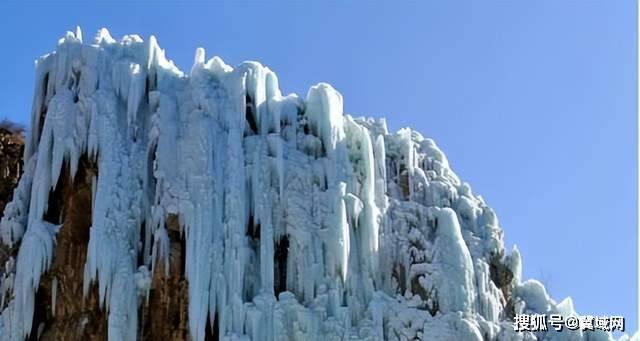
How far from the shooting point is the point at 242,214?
831 inches

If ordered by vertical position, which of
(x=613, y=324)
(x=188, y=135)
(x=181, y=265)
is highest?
(x=188, y=135)

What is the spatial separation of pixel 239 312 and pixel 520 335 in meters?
6.43

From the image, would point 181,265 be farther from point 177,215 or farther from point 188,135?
point 188,135

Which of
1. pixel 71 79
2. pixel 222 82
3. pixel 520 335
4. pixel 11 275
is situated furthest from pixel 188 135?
pixel 520 335

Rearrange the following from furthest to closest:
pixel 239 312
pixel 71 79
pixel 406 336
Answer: pixel 71 79
pixel 406 336
pixel 239 312

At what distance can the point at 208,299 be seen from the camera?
66.2 ft

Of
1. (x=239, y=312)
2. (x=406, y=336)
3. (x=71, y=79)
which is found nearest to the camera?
(x=239, y=312)
